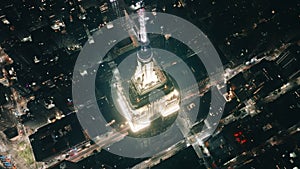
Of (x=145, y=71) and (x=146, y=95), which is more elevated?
(x=145, y=71)

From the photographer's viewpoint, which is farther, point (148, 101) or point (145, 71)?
point (148, 101)

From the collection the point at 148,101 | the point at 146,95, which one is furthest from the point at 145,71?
the point at 148,101

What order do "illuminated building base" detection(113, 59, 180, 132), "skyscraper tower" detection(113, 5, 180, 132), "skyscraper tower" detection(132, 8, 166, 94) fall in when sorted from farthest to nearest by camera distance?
"illuminated building base" detection(113, 59, 180, 132) → "skyscraper tower" detection(113, 5, 180, 132) → "skyscraper tower" detection(132, 8, 166, 94)

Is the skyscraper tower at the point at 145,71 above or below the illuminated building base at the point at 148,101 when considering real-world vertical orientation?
above

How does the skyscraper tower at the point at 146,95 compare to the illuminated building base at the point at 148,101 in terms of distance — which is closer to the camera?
the skyscraper tower at the point at 146,95

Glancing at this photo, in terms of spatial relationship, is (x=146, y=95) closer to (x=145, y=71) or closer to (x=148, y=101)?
(x=148, y=101)

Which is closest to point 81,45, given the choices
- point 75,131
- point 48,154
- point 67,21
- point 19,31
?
point 67,21

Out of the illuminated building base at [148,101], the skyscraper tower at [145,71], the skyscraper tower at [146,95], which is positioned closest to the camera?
the skyscraper tower at [145,71]

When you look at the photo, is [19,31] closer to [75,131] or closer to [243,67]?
[75,131]

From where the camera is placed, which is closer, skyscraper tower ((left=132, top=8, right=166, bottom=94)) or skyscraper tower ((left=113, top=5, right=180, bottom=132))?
skyscraper tower ((left=132, top=8, right=166, bottom=94))

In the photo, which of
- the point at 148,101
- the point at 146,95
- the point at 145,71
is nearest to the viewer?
the point at 145,71

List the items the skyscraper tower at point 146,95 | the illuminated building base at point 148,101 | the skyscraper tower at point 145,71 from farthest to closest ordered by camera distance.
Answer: the illuminated building base at point 148,101
the skyscraper tower at point 146,95
the skyscraper tower at point 145,71
